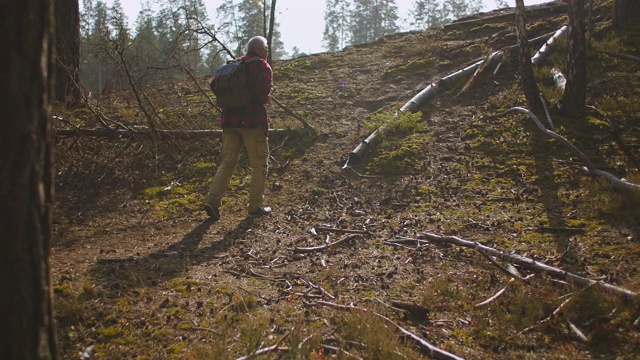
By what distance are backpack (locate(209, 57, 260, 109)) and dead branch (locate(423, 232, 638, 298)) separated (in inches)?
124

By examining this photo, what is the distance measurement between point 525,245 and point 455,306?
5.24ft

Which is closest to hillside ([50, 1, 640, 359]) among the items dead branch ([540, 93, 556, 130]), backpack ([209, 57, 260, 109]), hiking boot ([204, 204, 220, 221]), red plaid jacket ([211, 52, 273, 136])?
hiking boot ([204, 204, 220, 221])

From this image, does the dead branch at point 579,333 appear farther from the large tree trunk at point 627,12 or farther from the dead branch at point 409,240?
the large tree trunk at point 627,12

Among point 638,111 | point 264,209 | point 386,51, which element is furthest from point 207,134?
point 386,51

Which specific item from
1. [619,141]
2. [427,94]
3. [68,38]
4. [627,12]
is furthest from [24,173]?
[627,12]

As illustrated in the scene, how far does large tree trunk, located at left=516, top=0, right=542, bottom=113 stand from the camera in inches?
339

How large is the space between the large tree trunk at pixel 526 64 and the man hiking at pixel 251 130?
200 inches

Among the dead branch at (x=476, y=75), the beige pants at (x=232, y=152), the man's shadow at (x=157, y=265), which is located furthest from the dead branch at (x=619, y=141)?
the dead branch at (x=476, y=75)

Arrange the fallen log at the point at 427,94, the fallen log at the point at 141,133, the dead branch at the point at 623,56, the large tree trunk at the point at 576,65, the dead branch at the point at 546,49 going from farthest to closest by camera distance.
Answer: the dead branch at the point at 546,49 → the dead branch at the point at 623,56 → the fallen log at the point at 427,94 → the large tree trunk at the point at 576,65 → the fallen log at the point at 141,133

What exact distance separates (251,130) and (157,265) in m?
2.54

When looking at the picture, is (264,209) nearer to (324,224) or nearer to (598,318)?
(324,224)

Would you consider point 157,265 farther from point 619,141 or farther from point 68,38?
point 68,38

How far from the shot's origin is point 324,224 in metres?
6.65

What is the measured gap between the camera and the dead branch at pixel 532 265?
365 cm
